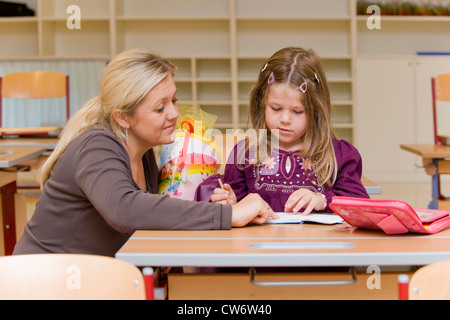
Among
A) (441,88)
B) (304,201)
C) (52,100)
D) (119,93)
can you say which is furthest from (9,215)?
(52,100)

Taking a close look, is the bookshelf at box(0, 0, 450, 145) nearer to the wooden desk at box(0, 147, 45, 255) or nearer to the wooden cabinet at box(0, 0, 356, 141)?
the wooden cabinet at box(0, 0, 356, 141)

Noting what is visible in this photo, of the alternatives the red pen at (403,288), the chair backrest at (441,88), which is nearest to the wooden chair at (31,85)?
the chair backrest at (441,88)

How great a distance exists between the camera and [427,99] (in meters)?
5.68

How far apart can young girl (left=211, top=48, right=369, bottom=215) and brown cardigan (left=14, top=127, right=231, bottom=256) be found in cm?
32

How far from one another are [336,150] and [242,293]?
700mm

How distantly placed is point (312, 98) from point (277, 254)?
77 centimetres

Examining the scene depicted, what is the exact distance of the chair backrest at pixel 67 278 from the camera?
1043mm

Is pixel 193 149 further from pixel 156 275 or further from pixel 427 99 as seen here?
pixel 427 99

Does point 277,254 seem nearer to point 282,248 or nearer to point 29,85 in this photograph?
point 282,248

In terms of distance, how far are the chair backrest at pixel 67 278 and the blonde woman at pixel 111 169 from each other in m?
0.29

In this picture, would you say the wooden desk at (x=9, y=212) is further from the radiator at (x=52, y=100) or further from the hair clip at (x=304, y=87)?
the radiator at (x=52, y=100)

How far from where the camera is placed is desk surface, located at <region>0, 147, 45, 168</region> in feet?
7.83

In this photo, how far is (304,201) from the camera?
158cm

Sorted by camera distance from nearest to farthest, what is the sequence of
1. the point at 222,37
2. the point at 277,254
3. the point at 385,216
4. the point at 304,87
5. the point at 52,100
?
the point at 277,254 < the point at 385,216 < the point at 304,87 < the point at 52,100 < the point at 222,37
